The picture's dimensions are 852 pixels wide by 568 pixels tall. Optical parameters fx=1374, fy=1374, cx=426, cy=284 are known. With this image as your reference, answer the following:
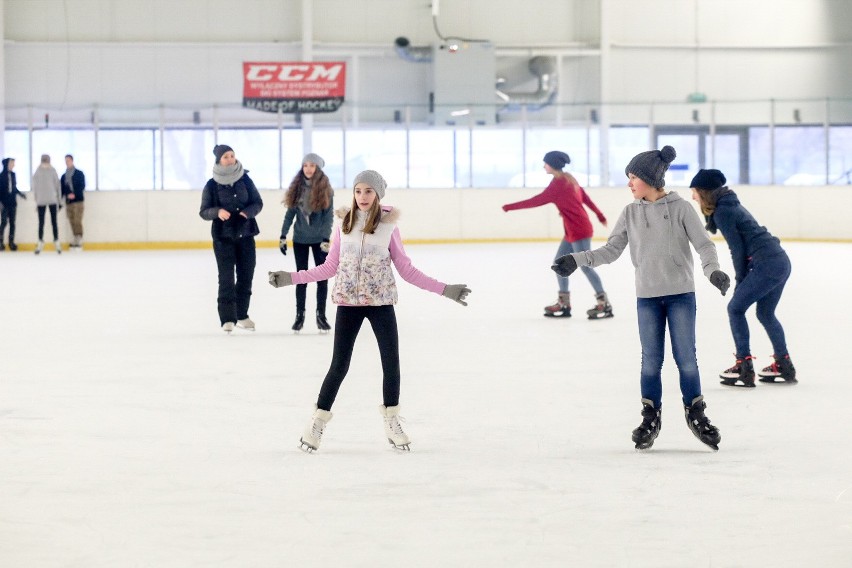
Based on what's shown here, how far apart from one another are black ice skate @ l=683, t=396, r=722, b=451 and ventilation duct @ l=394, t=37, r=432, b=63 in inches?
862

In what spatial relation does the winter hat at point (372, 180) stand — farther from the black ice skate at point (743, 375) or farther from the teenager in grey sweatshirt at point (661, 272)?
the black ice skate at point (743, 375)

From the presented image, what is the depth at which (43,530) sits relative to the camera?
12.5ft

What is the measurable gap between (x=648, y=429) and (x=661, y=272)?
0.57 metres

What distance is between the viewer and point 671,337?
16.6ft

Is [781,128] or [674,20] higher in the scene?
[674,20]

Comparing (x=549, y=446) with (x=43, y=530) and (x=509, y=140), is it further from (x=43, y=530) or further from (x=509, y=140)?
(x=509, y=140)

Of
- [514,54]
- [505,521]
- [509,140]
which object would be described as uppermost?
[514,54]

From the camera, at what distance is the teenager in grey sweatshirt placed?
5.01 meters

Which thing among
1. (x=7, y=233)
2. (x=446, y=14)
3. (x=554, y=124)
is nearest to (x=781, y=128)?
(x=554, y=124)

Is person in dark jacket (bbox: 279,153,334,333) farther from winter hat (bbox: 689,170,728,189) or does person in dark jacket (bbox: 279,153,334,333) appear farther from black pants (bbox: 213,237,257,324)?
winter hat (bbox: 689,170,728,189)

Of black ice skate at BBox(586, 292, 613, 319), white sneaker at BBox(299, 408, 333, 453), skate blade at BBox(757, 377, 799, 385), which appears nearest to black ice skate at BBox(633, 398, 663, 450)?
white sneaker at BBox(299, 408, 333, 453)

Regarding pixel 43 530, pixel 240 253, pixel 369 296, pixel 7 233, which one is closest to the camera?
pixel 43 530

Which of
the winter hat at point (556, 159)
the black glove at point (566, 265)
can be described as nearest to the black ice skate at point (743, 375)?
the black glove at point (566, 265)

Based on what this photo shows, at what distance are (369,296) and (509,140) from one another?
20105 millimetres
